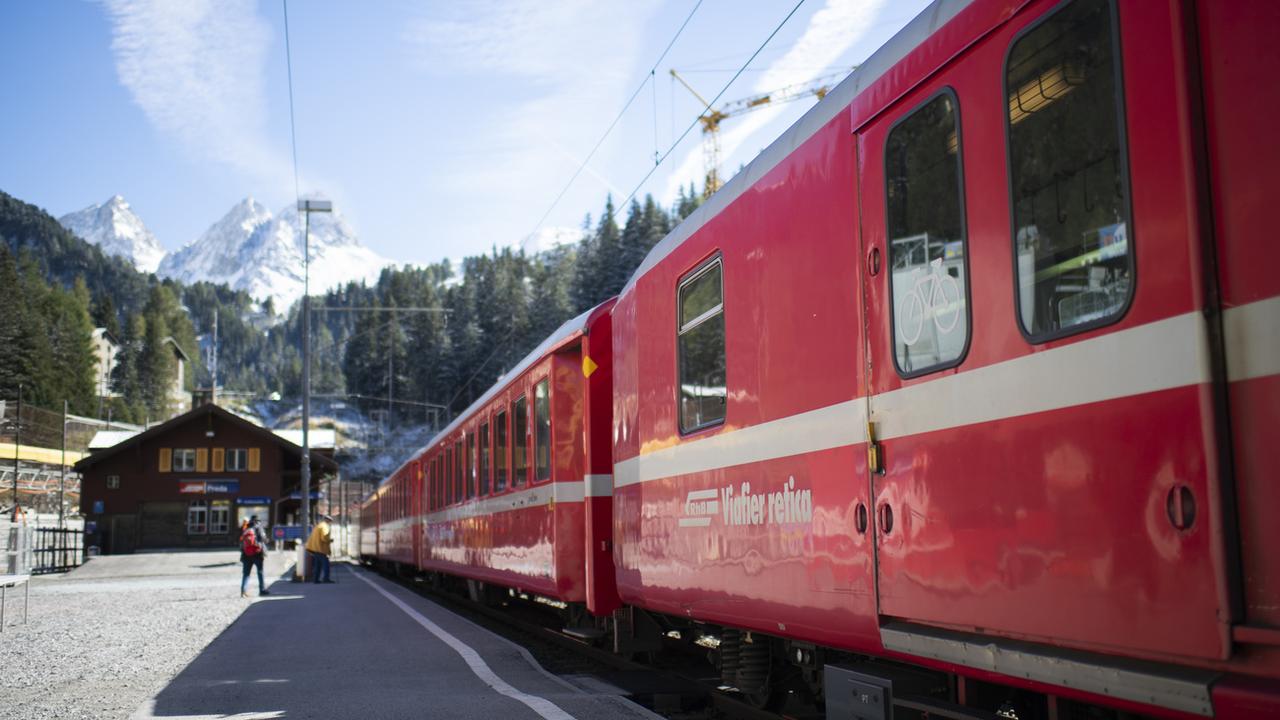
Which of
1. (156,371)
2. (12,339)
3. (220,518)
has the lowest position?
(220,518)

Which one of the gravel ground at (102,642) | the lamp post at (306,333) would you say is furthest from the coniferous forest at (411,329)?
the gravel ground at (102,642)

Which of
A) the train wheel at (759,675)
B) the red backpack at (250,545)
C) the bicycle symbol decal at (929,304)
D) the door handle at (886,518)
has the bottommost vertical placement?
the train wheel at (759,675)

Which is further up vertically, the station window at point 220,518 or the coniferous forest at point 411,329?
the coniferous forest at point 411,329

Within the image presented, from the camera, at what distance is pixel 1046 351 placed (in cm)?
360

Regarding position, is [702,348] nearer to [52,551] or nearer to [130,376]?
[52,551]

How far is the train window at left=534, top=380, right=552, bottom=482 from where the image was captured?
431 inches

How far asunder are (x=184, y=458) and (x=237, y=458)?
2.55 meters

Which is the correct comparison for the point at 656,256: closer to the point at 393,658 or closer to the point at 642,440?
the point at 642,440

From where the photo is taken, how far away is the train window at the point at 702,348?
670cm

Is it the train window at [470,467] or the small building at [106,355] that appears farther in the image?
the small building at [106,355]

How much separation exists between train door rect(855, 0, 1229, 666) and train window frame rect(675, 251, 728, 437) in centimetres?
191

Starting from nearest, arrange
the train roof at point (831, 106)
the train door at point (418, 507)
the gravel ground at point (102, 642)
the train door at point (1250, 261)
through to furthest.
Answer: the train door at point (1250, 261)
the train roof at point (831, 106)
the gravel ground at point (102, 642)
the train door at point (418, 507)

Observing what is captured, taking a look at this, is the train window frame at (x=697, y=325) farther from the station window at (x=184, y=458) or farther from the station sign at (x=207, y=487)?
the station window at (x=184, y=458)

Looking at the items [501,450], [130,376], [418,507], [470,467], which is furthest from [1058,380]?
[130,376]
